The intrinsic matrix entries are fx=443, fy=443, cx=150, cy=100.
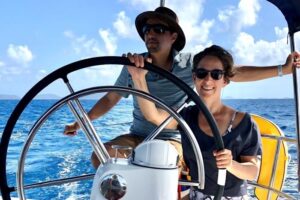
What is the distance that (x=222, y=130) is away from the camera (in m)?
1.40

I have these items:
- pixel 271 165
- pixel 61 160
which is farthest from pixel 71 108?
pixel 61 160

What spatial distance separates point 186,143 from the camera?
4.49 ft

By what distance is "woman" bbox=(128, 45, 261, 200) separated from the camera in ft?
4.28

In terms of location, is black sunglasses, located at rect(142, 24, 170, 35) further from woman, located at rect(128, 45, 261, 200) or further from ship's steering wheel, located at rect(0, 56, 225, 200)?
ship's steering wheel, located at rect(0, 56, 225, 200)

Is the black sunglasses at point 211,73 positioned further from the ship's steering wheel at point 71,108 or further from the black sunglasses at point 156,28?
the black sunglasses at point 156,28

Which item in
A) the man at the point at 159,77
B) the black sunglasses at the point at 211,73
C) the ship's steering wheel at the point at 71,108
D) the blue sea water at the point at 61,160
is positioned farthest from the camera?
the blue sea water at the point at 61,160

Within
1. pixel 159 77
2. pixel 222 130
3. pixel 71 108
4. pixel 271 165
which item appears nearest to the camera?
pixel 71 108

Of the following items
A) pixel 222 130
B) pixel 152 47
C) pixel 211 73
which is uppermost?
pixel 152 47

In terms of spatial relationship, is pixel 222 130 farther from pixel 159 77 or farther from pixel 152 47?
pixel 152 47

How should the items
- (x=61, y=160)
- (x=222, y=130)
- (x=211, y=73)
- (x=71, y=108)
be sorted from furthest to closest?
(x=61, y=160) → (x=222, y=130) → (x=211, y=73) → (x=71, y=108)

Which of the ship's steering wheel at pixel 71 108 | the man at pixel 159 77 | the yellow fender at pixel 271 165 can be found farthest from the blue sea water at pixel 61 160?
the ship's steering wheel at pixel 71 108

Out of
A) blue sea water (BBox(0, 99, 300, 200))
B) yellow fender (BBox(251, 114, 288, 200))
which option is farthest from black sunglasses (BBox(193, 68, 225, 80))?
blue sea water (BBox(0, 99, 300, 200))

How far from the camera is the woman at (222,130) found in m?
1.30

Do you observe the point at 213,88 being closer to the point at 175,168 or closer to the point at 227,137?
the point at 227,137
